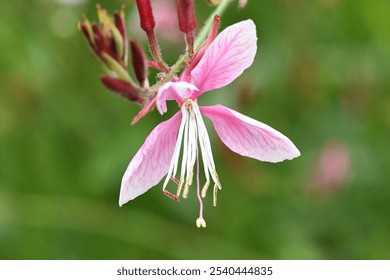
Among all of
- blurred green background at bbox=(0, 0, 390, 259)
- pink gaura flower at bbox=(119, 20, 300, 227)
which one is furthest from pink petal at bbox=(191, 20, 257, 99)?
blurred green background at bbox=(0, 0, 390, 259)

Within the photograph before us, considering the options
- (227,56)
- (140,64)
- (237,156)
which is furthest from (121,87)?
(237,156)

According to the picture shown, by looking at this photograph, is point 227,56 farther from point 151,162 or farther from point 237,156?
point 237,156

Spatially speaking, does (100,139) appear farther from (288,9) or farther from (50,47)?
(288,9)

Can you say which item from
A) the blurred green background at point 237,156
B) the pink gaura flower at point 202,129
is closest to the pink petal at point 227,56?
the pink gaura flower at point 202,129

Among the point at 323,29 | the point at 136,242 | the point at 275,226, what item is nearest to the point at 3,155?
the point at 136,242

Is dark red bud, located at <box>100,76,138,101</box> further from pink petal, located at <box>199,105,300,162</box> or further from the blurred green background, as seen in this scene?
the blurred green background

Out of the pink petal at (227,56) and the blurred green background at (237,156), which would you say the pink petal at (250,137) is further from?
the blurred green background at (237,156)
